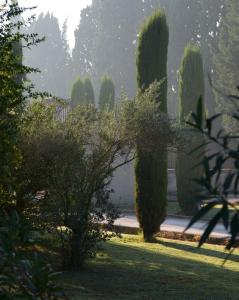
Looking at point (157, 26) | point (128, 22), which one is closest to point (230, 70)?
point (128, 22)

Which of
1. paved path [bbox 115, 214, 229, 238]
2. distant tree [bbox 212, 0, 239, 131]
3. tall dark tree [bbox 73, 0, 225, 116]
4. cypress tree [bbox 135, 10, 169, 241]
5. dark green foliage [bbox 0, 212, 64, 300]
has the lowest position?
paved path [bbox 115, 214, 229, 238]

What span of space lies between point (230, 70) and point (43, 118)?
4017cm

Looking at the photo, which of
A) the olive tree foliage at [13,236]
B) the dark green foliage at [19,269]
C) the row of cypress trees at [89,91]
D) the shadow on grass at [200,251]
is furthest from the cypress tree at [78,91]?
the dark green foliage at [19,269]

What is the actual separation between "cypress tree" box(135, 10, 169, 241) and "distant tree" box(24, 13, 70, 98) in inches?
2378

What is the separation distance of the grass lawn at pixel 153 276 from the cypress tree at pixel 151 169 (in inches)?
90.0

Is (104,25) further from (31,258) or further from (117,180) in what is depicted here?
(31,258)

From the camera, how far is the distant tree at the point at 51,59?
78625mm

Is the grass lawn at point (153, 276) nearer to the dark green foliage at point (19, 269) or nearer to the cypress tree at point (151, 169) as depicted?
the cypress tree at point (151, 169)

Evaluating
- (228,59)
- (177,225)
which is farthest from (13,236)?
(228,59)

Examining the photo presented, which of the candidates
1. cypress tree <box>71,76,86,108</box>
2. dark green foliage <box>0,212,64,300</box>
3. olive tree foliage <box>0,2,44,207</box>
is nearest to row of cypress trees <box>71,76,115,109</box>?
cypress tree <box>71,76,86,108</box>

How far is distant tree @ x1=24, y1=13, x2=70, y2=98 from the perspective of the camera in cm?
7862

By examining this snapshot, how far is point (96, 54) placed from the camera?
68125 mm

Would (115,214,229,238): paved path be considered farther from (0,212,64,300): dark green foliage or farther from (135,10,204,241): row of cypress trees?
(0,212,64,300): dark green foliage

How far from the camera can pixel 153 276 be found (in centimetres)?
997
